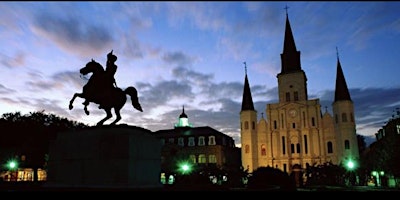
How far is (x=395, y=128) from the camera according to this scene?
45.3 metres

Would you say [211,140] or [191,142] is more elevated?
[211,140]

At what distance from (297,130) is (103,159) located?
172ft

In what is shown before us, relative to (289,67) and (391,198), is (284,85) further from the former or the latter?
(391,198)

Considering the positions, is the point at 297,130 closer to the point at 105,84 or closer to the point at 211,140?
the point at 211,140

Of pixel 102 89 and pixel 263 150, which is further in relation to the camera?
pixel 263 150

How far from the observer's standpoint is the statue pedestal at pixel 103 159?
51.8 ft

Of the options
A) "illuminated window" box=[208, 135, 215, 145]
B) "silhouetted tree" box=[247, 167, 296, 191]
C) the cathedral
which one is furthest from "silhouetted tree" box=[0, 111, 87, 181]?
the cathedral

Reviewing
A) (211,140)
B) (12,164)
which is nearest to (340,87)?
(211,140)

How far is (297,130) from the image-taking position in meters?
63.4

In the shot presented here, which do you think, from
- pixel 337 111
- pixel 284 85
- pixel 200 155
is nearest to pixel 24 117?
pixel 200 155

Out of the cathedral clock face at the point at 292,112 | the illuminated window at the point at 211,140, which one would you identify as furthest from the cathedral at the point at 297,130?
the illuminated window at the point at 211,140

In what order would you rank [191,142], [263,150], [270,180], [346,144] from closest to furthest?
[270,180] → [346,144] → [263,150] → [191,142]

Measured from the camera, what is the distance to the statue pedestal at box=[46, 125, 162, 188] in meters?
15.8

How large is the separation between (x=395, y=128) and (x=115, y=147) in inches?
1626
